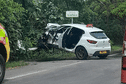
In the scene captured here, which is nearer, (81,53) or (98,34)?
(81,53)

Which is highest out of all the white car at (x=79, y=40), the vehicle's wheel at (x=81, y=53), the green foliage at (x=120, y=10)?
the green foliage at (x=120, y=10)

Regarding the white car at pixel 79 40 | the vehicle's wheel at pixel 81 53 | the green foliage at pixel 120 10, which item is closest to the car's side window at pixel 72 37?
the white car at pixel 79 40

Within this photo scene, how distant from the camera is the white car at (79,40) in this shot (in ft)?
43.2

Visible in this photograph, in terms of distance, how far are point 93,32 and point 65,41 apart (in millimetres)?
1656

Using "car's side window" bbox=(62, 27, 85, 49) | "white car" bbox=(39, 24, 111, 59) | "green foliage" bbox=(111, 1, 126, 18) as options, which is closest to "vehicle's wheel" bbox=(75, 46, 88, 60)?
"white car" bbox=(39, 24, 111, 59)

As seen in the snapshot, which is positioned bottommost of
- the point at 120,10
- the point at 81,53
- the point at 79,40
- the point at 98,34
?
the point at 81,53

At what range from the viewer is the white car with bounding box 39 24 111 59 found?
13.2 metres

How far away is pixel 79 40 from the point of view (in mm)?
13547

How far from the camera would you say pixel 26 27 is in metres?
14.5

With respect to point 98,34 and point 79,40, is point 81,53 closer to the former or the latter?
point 79,40

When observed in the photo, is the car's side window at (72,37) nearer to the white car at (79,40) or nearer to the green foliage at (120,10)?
the white car at (79,40)

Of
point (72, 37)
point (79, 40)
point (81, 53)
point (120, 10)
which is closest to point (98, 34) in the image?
point (79, 40)

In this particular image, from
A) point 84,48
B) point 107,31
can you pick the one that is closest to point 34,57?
point 84,48

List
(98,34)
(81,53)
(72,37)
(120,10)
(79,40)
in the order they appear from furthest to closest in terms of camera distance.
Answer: (120,10), (72,37), (98,34), (79,40), (81,53)
